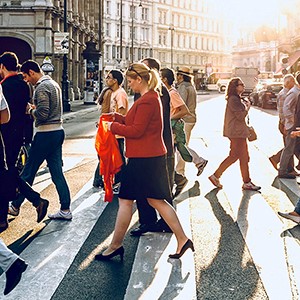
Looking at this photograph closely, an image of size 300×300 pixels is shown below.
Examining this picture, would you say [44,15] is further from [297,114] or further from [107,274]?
[107,274]

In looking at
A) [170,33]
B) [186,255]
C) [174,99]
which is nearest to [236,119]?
[174,99]

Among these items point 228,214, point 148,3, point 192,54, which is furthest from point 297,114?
point 192,54

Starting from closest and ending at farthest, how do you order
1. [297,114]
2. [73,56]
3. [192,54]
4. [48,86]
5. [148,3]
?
[48,86] → [297,114] → [73,56] → [148,3] → [192,54]

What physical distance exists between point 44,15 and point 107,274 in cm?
2976

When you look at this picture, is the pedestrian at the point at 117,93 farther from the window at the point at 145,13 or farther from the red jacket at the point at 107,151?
the window at the point at 145,13

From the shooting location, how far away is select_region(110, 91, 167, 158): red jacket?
545 centimetres

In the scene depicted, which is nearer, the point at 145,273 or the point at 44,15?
the point at 145,273

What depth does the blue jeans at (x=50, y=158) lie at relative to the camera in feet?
23.7

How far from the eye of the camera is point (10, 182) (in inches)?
210

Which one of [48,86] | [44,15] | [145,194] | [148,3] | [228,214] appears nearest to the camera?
[145,194]

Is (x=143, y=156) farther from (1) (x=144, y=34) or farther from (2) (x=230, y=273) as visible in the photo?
(1) (x=144, y=34)

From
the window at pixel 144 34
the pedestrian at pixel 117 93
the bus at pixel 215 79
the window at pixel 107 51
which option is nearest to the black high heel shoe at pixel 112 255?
the pedestrian at pixel 117 93

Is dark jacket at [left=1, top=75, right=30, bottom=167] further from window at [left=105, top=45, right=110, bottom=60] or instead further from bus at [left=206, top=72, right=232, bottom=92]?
window at [left=105, top=45, right=110, bottom=60]

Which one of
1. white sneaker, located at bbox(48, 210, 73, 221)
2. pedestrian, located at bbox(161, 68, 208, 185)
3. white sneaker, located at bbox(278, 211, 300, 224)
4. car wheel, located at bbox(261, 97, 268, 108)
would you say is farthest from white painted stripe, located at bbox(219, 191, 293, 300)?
car wheel, located at bbox(261, 97, 268, 108)
